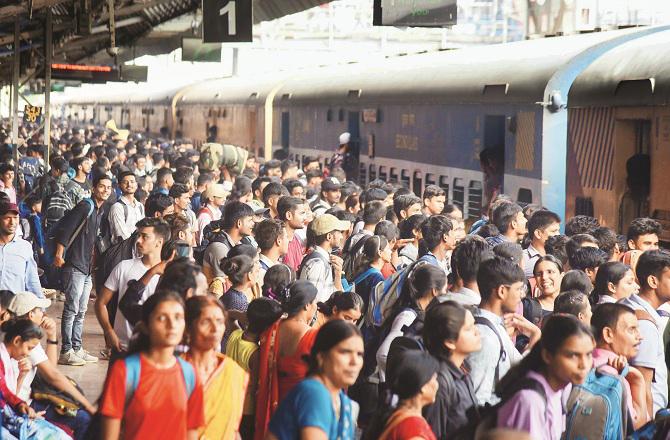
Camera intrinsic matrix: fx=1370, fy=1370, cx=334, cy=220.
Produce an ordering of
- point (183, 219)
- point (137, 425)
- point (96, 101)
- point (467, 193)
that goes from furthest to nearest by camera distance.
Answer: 1. point (96, 101)
2. point (467, 193)
3. point (183, 219)
4. point (137, 425)

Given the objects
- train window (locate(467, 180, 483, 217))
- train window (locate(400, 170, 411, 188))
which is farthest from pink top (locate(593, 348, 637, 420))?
train window (locate(400, 170, 411, 188))

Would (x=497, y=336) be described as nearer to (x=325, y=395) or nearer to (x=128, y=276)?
(x=325, y=395)

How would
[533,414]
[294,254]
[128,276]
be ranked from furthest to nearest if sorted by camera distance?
[294,254] < [128,276] < [533,414]

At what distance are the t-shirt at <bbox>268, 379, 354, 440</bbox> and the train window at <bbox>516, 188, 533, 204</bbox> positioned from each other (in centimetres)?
889

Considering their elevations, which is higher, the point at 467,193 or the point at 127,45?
the point at 127,45

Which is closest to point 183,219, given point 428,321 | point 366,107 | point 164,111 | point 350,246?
point 350,246

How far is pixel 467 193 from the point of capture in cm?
1541

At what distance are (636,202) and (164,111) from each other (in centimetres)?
3337

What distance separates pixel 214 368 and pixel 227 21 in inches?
373

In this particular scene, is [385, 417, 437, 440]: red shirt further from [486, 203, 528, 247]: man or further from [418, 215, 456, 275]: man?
[486, 203, 528, 247]: man

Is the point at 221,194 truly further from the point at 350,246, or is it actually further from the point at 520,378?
the point at 520,378

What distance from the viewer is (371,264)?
29.1 ft

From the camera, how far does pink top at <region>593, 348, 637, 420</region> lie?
5.97m

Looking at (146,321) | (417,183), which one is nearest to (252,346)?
(146,321)
